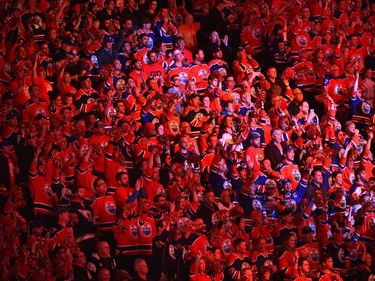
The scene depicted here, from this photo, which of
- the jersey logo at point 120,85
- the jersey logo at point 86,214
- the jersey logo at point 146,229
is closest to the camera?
the jersey logo at point 86,214

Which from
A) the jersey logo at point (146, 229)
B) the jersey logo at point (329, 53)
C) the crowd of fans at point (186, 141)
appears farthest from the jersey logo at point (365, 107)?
the jersey logo at point (146, 229)

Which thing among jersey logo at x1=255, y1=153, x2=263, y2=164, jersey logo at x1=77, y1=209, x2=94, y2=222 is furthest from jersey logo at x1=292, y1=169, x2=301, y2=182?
jersey logo at x1=77, y1=209, x2=94, y2=222

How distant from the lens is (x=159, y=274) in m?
9.81

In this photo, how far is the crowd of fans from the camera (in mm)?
9969

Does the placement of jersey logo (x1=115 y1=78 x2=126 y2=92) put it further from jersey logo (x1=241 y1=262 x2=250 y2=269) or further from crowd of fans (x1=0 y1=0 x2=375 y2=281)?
jersey logo (x1=241 y1=262 x2=250 y2=269)

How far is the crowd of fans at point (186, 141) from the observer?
997 centimetres

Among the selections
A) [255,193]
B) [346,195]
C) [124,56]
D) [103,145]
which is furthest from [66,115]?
[346,195]

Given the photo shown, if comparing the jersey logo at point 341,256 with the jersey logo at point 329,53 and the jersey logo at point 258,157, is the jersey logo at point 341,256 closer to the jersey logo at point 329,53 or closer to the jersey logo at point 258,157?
the jersey logo at point 258,157

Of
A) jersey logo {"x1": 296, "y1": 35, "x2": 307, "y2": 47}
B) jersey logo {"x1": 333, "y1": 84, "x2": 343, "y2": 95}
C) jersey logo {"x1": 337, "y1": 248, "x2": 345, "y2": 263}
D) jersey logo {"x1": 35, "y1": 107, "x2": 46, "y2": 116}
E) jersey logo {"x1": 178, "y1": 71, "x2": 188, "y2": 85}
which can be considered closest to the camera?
jersey logo {"x1": 35, "y1": 107, "x2": 46, "y2": 116}

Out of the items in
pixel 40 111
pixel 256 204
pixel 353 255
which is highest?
pixel 40 111

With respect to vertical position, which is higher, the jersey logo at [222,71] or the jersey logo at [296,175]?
the jersey logo at [222,71]

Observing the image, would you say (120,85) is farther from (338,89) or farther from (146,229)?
(338,89)

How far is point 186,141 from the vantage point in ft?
36.5

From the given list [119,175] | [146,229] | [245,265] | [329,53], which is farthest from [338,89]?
[146,229]
